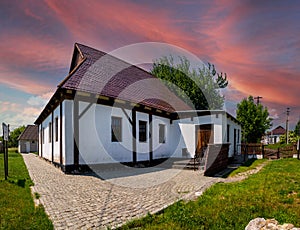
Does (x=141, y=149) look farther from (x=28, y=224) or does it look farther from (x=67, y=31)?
(x=28, y=224)

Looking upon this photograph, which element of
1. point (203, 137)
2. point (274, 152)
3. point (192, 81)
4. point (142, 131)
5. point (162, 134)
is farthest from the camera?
point (192, 81)

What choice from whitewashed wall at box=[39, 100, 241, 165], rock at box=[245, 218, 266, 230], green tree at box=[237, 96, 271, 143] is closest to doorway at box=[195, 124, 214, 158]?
whitewashed wall at box=[39, 100, 241, 165]

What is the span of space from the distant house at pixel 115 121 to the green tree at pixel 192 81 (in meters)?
10.4

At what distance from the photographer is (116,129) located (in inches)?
439

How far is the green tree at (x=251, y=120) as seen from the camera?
31.1m

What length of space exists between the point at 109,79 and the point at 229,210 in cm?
955

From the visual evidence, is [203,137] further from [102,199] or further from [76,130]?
[102,199]

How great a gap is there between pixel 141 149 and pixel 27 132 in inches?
1190

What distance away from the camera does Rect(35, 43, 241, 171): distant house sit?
9609 mm

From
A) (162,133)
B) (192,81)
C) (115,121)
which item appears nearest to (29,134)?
(192,81)

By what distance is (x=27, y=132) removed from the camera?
1395 inches

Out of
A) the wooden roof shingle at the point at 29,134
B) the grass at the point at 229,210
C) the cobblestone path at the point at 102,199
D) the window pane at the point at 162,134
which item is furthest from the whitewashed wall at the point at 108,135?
the wooden roof shingle at the point at 29,134

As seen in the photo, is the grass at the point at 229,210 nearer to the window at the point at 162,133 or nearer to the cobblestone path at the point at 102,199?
A: the cobblestone path at the point at 102,199

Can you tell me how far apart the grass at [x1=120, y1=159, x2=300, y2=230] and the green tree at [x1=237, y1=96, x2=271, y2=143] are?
26.9m
